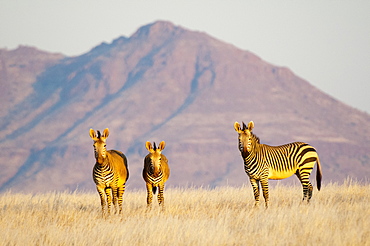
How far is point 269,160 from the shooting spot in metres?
15.9

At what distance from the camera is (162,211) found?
16109mm

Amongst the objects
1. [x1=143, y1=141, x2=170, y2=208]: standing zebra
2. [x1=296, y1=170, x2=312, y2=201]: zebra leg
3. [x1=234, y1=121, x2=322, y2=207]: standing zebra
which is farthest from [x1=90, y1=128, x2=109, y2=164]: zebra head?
[x1=296, y1=170, x2=312, y2=201]: zebra leg

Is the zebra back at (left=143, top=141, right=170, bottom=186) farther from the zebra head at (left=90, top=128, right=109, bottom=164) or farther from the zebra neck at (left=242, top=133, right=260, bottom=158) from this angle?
the zebra neck at (left=242, top=133, right=260, bottom=158)

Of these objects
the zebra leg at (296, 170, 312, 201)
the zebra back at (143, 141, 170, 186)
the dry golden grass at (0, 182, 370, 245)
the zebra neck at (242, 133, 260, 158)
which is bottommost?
the dry golden grass at (0, 182, 370, 245)

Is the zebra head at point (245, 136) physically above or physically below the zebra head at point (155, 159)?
above

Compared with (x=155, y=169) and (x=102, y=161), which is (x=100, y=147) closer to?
(x=102, y=161)

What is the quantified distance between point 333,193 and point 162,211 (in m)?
5.37

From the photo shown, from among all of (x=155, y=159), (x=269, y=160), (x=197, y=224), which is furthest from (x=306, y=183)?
(x=155, y=159)

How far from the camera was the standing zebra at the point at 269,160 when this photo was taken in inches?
606

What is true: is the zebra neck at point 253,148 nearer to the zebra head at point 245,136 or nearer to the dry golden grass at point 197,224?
the zebra head at point 245,136

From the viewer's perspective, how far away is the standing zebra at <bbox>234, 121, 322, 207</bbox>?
50.5 ft

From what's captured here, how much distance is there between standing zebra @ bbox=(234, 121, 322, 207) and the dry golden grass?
754 mm

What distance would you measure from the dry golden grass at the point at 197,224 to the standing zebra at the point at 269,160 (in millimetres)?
754

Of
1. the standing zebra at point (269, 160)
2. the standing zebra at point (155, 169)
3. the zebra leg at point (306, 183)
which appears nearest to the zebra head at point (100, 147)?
the standing zebra at point (155, 169)
